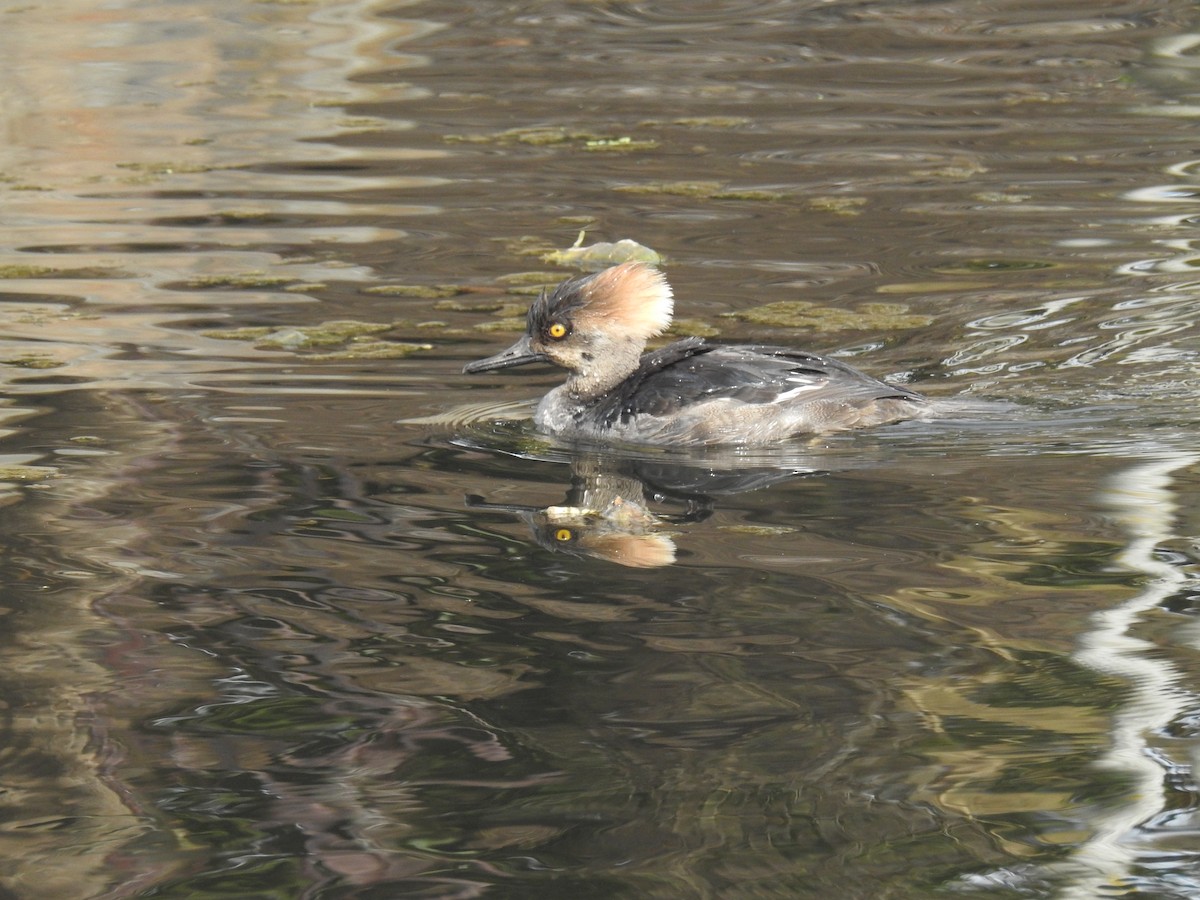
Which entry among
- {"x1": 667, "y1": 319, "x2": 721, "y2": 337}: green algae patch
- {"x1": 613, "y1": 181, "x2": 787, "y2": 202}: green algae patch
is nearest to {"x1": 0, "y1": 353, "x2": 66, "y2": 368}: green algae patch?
{"x1": 667, "y1": 319, "x2": 721, "y2": 337}: green algae patch

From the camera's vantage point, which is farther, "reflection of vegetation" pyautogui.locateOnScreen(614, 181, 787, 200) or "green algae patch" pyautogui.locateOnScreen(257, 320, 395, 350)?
"reflection of vegetation" pyautogui.locateOnScreen(614, 181, 787, 200)

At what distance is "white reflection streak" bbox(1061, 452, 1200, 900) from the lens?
131 inches

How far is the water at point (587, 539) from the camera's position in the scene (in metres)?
3.49

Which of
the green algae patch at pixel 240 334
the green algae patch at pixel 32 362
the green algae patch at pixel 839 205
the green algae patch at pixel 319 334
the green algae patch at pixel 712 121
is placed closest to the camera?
the green algae patch at pixel 32 362

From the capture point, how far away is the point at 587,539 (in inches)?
209

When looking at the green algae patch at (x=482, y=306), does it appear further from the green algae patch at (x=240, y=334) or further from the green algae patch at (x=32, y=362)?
the green algae patch at (x=32, y=362)

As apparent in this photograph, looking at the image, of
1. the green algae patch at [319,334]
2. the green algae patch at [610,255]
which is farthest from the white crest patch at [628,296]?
the green algae patch at [610,255]

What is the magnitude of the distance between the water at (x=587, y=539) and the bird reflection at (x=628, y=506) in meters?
0.03

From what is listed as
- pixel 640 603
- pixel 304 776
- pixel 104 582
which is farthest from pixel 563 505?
pixel 304 776

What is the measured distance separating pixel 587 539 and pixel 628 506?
1.58 ft

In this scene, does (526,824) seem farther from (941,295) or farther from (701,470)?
(941,295)

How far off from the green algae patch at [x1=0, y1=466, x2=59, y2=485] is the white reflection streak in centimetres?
355

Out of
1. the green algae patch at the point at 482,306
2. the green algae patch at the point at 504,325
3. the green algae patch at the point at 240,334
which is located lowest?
the green algae patch at the point at 482,306

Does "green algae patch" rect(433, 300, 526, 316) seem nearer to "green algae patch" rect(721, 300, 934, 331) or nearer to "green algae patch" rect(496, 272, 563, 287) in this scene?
"green algae patch" rect(496, 272, 563, 287)
